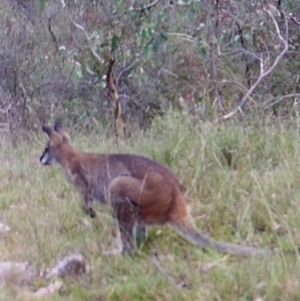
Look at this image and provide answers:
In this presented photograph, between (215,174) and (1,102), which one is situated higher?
(215,174)

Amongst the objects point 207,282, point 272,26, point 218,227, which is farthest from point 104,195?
point 272,26

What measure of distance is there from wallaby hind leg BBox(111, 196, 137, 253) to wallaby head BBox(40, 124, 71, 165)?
1244 mm

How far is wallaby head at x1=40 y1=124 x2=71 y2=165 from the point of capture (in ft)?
22.6

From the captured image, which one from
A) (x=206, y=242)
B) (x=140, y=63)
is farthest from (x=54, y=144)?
(x=140, y=63)

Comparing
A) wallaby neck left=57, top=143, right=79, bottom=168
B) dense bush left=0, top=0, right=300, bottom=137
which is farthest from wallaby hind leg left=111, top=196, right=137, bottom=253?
dense bush left=0, top=0, right=300, bottom=137

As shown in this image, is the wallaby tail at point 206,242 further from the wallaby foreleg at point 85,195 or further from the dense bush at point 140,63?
the dense bush at point 140,63

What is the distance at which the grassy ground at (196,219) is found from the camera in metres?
4.88

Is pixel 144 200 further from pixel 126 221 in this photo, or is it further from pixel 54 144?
pixel 54 144

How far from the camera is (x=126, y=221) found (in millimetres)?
5730

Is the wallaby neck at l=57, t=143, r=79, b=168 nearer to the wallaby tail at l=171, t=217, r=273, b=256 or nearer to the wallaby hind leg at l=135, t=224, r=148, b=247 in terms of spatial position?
the wallaby hind leg at l=135, t=224, r=148, b=247

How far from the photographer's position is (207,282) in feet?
16.0

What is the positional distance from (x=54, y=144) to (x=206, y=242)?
1.92m

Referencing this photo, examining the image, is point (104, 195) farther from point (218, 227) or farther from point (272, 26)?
point (272, 26)

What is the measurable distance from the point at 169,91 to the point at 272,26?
6.78 feet
